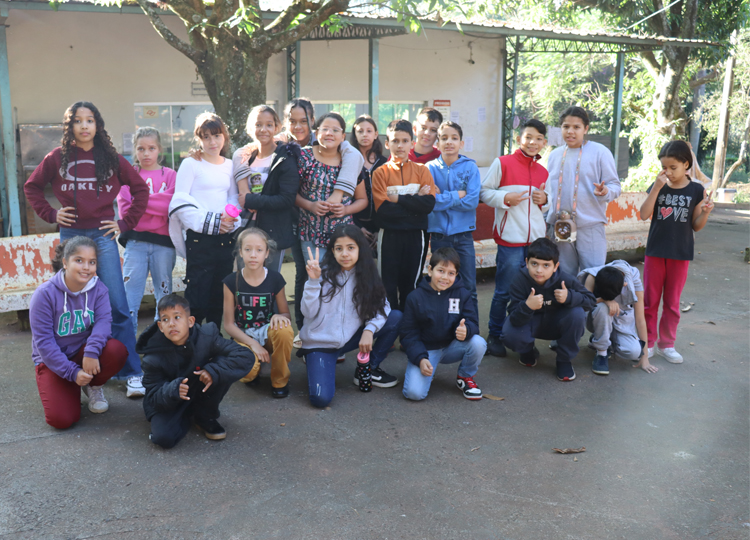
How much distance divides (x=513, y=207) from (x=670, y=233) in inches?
47.0

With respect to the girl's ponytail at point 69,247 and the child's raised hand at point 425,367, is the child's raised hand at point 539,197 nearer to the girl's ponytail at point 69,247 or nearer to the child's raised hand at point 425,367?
the child's raised hand at point 425,367

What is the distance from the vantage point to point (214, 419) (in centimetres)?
355

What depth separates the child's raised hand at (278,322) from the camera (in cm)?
409

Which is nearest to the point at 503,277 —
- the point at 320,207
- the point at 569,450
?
the point at 320,207

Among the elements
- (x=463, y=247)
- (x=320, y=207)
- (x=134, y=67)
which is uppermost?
(x=134, y=67)

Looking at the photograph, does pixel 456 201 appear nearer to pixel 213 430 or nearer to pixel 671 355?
pixel 671 355

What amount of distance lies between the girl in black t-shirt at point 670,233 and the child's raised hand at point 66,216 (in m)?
3.99

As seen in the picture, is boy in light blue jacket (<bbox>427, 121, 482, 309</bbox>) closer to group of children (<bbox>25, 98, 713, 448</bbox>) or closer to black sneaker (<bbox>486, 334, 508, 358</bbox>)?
group of children (<bbox>25, 98, 713, 448</bbox>)

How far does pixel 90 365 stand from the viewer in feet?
11.9

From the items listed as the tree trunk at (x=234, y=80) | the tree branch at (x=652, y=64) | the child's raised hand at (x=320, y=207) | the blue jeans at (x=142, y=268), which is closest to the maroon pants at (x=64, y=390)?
the blue jeans at (x=142, y=268)

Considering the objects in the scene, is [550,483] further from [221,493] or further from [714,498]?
[221,493]

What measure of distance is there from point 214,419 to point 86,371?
31.6 inches

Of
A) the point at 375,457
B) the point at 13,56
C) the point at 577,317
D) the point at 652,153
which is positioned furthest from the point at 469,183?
the point at 652,153

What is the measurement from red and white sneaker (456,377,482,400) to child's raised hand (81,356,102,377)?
228 cm
